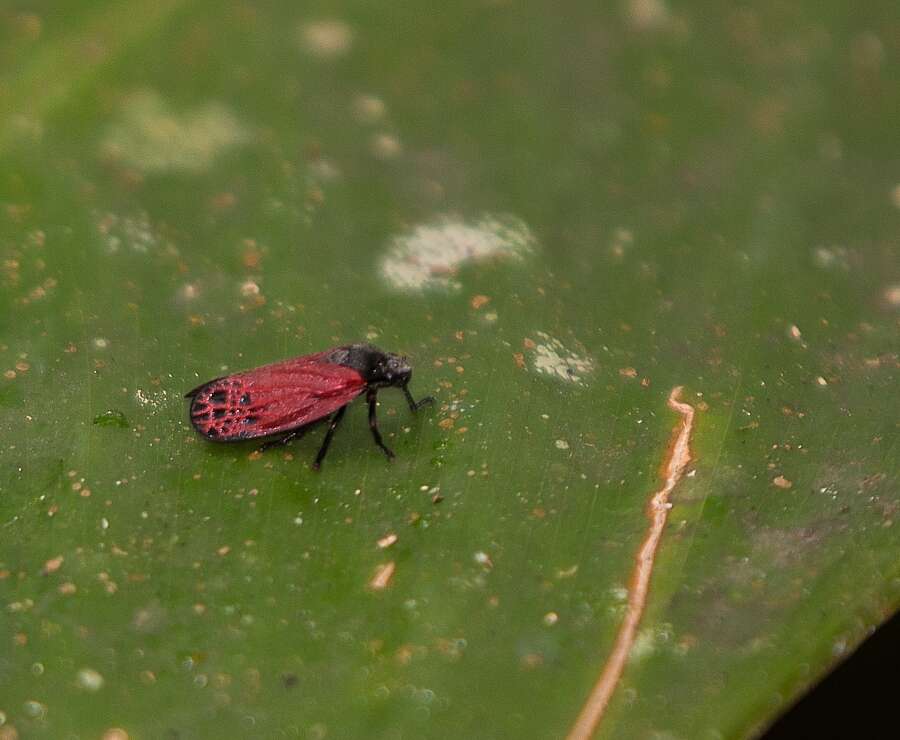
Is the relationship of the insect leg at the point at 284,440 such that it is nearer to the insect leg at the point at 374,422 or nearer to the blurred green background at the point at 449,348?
the blurred green background at the point at 449,348

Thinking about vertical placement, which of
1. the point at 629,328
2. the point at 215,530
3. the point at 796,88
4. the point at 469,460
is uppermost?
the point at 796,88

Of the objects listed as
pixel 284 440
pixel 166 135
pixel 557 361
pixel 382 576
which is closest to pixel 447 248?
pixel 557 361

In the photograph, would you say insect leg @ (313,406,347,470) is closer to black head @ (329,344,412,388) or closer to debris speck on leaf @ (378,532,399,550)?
black head @ (329,344,412,388)

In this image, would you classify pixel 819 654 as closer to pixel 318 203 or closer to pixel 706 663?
pixel 706 663

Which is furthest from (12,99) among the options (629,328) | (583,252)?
(629,328)

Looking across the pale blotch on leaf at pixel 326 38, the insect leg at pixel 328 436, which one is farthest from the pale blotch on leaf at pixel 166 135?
the insect leg at pixel 328 436

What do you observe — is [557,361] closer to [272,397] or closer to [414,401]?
[414,401]

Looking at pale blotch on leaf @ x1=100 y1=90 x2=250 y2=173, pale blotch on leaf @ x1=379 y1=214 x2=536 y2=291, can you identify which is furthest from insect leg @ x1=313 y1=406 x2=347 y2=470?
pale blotch on leaf @ x1=100 y1=90 x2=250 y2=173
